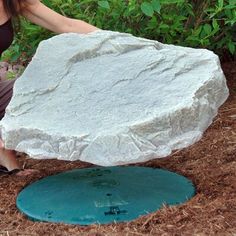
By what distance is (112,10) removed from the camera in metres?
3.97

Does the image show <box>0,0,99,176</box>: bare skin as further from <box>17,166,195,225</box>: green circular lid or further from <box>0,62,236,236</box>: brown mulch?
<box>17,166,195,225</box>: green circular lid

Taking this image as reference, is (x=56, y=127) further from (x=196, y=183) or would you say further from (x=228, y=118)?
(x=228, y=118)

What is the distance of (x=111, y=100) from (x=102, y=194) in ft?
1.78

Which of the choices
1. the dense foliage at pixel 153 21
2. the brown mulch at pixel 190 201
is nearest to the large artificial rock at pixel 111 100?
the brown mulch at pixel 190 201

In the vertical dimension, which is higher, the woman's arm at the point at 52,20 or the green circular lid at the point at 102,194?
the woman's arm at the point at 52,20

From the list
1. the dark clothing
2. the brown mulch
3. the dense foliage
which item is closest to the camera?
the brown mulch

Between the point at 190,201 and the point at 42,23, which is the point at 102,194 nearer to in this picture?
the point at 190,201

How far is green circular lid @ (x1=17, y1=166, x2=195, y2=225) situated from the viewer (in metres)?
2.77

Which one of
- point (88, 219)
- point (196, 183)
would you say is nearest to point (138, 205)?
point (88, 219)

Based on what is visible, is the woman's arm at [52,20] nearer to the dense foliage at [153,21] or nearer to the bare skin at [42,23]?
the bare skin at [42,23]

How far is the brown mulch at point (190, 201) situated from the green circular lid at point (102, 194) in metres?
0.06

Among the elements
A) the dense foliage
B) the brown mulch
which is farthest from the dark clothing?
the brown mulch

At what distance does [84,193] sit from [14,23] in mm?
1100

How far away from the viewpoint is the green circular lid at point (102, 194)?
277 centimetres
